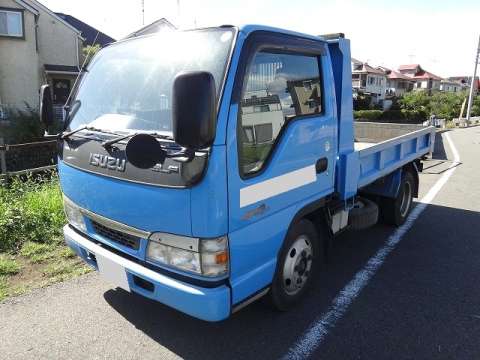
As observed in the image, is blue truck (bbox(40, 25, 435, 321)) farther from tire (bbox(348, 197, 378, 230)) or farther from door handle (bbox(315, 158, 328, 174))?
tire (bbox(348, 197, 378, 230))

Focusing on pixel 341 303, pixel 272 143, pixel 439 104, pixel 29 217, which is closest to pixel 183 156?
pixel 272 143

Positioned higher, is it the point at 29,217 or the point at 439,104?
the point at 439,104

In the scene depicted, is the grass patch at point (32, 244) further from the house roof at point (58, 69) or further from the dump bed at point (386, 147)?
the house roof at point (58, 69)

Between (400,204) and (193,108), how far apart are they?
4.22m

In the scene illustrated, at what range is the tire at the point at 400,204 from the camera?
17.0 feet

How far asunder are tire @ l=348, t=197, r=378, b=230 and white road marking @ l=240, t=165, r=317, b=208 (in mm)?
1280

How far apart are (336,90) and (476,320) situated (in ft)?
7.24

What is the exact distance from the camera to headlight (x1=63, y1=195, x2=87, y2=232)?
303 cm

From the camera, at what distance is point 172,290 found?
2.42 metres

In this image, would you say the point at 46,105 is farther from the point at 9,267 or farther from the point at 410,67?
the point at 410,67

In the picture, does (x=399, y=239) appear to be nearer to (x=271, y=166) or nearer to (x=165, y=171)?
(x=271, y=166)

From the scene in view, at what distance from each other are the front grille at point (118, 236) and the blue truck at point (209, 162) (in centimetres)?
1

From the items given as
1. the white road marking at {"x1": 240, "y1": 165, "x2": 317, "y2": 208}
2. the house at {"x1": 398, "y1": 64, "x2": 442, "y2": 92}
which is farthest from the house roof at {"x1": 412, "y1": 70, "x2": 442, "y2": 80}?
the white road marking at {"x1": 240, "y1": 165, "x2": 317, "y2": 208}

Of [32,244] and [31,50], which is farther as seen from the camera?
[31,50]
